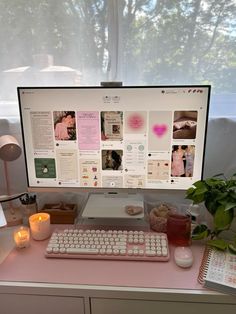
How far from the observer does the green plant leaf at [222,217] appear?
2.98 ft

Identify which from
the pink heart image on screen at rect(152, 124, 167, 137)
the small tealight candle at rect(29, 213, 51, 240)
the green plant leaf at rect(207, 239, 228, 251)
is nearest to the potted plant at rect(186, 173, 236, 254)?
the green plant leaf at rect(207, 239, 228, 251)

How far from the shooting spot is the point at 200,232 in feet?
3.31

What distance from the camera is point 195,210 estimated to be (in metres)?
1.12

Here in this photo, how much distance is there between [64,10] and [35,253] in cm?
97

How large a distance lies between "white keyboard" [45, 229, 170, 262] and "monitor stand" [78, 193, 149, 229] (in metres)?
0.08

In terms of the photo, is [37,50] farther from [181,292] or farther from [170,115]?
[181,292]

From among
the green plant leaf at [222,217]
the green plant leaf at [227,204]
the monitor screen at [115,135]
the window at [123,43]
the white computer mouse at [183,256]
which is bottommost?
the white computer mouse at [183,256]

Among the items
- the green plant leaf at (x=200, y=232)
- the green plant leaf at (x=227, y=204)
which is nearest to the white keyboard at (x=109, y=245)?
the green plant leaf at (x=200, y=232)

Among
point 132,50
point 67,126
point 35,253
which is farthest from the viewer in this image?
point 132,50

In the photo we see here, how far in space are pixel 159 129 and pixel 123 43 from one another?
1.38ft

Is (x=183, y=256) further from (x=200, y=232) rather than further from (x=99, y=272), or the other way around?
(x=99, y=272)

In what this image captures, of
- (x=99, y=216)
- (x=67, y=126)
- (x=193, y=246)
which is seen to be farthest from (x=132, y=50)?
(x=193, y=246)

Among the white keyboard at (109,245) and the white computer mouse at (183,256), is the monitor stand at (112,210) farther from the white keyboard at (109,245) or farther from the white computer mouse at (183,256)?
the white computer mouse at (183,256)

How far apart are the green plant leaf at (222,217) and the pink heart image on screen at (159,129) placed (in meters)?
0.34
